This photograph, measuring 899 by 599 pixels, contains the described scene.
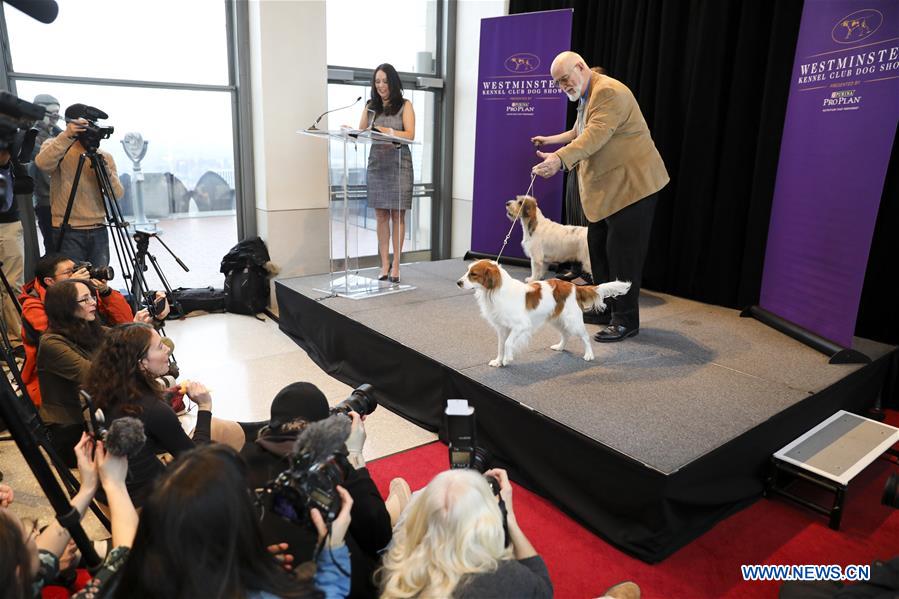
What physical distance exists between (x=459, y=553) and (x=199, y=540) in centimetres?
49

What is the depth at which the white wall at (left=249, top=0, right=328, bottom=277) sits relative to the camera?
4.67 metres

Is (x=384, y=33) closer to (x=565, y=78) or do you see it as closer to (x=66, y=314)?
(x=565, y=78)

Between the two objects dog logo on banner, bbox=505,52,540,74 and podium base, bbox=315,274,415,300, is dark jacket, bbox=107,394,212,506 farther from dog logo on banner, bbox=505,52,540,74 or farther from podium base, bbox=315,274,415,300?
dog logo on banner, bbox=505,52,540,74

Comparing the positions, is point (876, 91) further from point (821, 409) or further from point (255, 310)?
point (255, 310)

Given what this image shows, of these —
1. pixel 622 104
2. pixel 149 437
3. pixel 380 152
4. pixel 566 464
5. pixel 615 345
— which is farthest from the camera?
pixel 380 152

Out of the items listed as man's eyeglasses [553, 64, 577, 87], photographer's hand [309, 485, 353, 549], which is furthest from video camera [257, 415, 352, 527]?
man's eyeglasses [553, 64, 577, 87]

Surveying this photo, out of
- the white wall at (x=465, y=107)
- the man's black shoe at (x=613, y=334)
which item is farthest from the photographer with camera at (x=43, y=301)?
the white wall at (x=465, y=107)

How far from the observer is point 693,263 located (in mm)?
4316

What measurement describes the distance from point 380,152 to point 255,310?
1719mm

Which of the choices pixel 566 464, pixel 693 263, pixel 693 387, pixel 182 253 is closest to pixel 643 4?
pixel 693 263

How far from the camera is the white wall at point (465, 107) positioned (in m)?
5.66

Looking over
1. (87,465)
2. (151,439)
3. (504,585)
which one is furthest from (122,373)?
(504,585)

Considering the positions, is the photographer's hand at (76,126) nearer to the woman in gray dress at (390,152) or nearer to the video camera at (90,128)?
the video camera at (90,128)

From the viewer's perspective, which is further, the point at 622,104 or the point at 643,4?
the point at 643,4
